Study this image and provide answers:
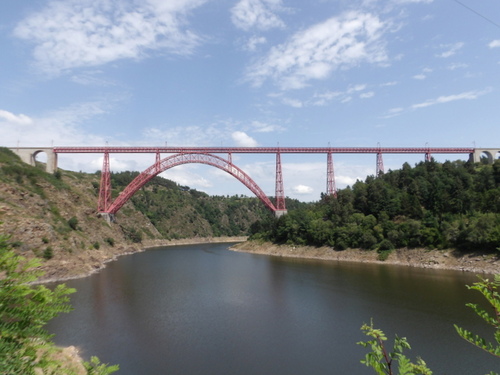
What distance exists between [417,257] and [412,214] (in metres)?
6.77

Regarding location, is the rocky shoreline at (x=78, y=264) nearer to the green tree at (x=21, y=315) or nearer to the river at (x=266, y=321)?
the river at (x=266, y=321)

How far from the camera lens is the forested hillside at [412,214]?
31.9 meters

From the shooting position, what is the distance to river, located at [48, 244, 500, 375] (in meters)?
11.4

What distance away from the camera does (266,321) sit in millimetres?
16125

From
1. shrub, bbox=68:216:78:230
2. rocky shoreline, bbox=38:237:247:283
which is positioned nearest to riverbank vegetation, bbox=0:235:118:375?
rocky shoreline, bbox=38:237:247:283

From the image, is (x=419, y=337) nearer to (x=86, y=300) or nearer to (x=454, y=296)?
(x=454, y=296)

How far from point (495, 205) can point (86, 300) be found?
3751 centimetres

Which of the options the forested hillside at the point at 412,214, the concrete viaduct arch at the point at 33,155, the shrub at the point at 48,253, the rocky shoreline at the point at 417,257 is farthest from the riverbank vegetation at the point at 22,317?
the concrete viaduct arch at the point at 33,155

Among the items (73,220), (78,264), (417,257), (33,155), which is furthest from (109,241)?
(417,257)

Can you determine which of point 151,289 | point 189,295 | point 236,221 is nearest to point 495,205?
point 189,295

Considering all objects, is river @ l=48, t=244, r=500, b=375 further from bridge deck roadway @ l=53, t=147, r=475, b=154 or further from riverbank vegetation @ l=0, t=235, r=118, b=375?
bridge deck roadway @ l=53, t=147, r=475, b=154

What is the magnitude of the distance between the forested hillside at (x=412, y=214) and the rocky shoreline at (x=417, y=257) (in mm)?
833

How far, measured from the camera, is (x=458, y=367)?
1070 centimetres

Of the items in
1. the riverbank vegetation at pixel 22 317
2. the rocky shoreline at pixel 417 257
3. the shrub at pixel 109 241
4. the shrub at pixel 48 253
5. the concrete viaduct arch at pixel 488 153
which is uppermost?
the concrete viaduct arch at pixel 488 153
